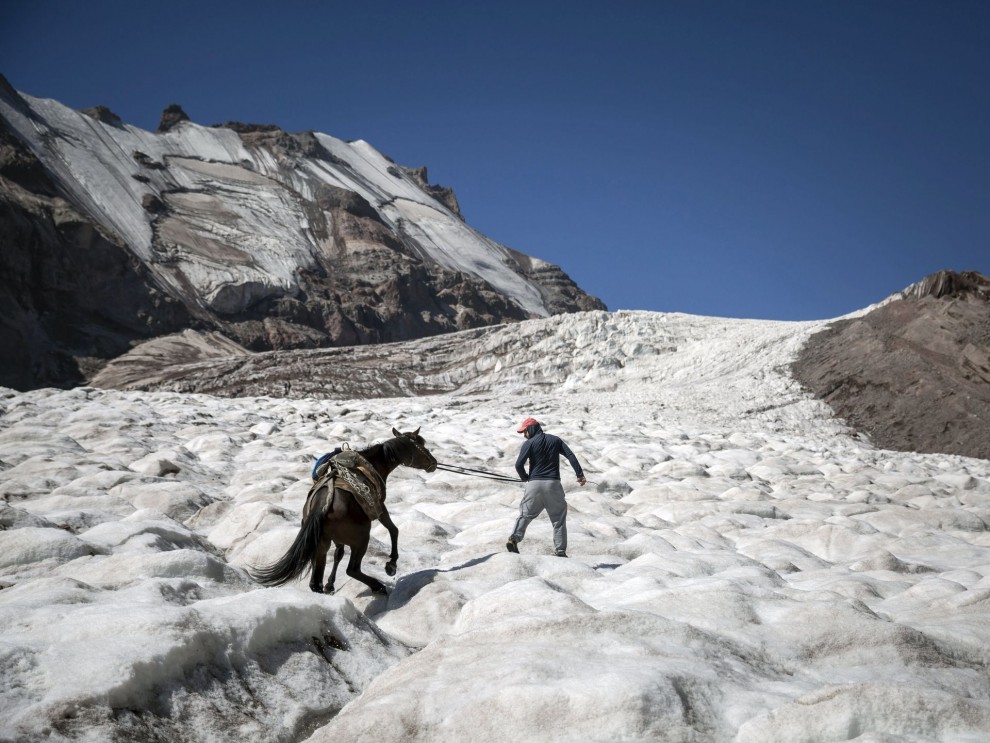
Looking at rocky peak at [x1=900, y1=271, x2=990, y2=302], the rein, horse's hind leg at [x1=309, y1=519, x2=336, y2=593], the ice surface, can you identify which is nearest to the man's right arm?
the rein

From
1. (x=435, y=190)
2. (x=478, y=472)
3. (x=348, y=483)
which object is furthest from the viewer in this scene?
(x=435, y=190)

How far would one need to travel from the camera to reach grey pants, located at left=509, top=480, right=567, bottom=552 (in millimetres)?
7477

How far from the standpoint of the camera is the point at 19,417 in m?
14.1

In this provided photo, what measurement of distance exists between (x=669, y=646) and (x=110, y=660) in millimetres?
2786

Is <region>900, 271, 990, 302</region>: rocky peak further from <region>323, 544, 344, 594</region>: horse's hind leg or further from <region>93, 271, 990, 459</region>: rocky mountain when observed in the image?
<region>323, 544, 344, 594</region>: horse's hind leg

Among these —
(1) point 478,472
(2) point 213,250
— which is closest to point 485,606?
(1) point 478,472

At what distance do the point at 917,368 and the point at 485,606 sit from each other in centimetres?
2498

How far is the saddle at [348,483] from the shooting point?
234 inches

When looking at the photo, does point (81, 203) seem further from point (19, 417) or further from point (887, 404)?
point (887, 404)

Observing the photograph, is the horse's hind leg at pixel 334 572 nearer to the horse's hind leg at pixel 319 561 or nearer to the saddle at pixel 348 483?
the horse's hind leg at pixel 319 561

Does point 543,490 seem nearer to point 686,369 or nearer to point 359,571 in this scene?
point 359,571

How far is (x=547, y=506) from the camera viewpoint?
24.8ft

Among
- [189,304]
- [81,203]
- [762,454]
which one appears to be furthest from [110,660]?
[81,203]

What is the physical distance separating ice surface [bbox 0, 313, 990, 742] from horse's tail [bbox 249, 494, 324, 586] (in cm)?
20
